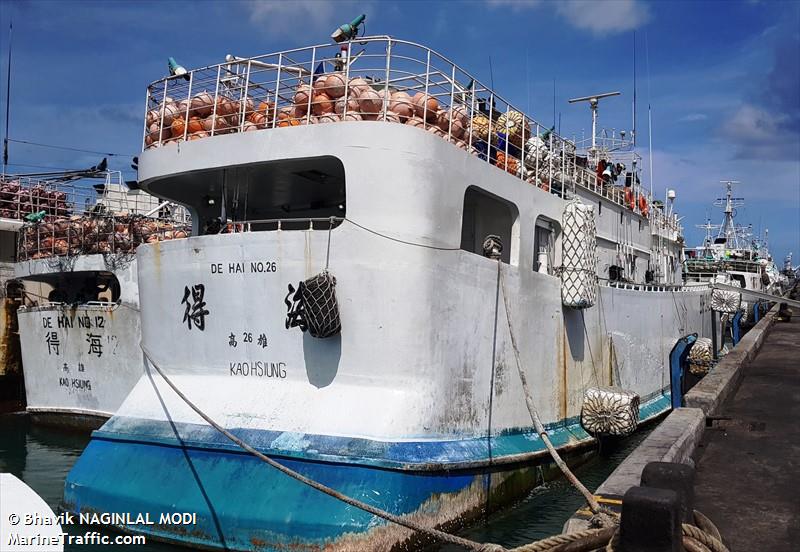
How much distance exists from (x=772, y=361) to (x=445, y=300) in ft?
34.9

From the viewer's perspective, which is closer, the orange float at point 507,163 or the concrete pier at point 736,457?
A: the concrete pier at point 736,457

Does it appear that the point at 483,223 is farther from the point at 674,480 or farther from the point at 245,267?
the point at 674,480

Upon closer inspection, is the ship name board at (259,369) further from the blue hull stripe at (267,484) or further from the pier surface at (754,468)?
the pier surface at (754,468)

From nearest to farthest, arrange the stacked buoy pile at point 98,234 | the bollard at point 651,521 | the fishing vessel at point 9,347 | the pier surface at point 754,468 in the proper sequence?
the bollard at point 651,521 < the pier surface at point 754,468 < the stacked buoy pile at point 98,234 < the fishing vessel at point 9,347

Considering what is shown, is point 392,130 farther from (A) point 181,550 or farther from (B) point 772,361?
(B) point 772,361

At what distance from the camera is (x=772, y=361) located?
14633 millimetres

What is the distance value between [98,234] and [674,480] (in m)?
14.6

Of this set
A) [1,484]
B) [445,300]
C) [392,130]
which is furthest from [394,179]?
[1,484]

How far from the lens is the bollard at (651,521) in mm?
3631

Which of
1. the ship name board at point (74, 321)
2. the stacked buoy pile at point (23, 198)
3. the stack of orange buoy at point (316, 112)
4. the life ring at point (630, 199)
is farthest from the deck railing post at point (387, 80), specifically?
the stacked buoy pile at point (23, 198)

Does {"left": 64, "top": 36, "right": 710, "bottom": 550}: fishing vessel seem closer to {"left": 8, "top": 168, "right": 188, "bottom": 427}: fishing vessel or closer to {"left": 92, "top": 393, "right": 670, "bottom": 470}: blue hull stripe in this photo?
{"left": 92, "top": 393, "right": 670, "bottom": 470}: blue hull stripe

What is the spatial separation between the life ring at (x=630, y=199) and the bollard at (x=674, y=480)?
12973mm

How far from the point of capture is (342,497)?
576 centimetres

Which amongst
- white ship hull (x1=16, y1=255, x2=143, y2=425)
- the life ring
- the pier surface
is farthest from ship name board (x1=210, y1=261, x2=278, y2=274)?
the life ring
